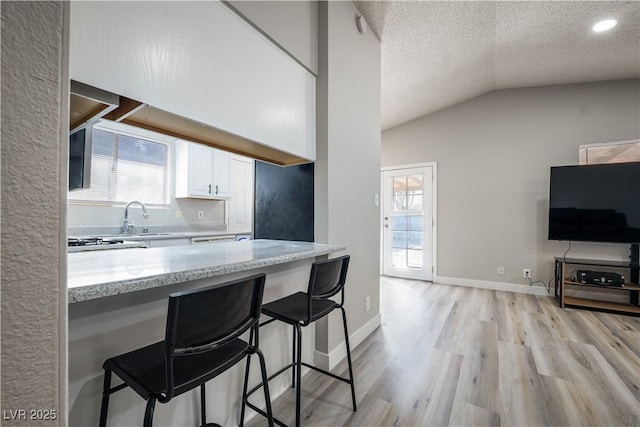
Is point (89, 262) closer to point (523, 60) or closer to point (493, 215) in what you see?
point (523, 60)

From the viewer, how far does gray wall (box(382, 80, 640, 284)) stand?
12.1 ft

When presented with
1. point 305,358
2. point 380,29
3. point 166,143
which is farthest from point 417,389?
point 166,143

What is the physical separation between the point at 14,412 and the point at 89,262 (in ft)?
2.75

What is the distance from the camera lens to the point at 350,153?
2.40m

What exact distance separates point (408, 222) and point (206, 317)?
451cm

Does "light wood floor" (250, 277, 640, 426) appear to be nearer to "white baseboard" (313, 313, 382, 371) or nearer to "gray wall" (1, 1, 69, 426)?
"white baseboard" (313, 313, 382, 371)

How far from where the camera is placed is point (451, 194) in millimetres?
4594

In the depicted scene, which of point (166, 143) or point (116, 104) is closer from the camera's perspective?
point (116, 104)

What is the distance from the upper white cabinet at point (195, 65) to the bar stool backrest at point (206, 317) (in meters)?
0.78

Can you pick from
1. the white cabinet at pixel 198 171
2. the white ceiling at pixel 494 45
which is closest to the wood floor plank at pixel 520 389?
the white ceiling at pixel 494 45

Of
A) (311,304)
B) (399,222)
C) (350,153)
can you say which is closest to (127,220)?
(350,153)

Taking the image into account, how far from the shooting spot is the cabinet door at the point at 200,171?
3.97 m

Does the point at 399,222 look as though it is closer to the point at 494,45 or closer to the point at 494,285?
the point at 494,285

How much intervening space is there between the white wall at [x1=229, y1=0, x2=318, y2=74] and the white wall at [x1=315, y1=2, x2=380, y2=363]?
0.08 m
